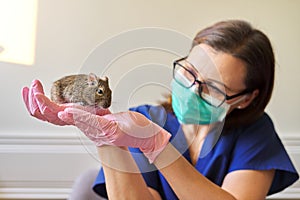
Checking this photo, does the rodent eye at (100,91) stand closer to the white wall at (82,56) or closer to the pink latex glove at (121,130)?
the pink latex glove at (121,130)

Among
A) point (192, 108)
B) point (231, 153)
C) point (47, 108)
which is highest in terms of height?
point (47, 108)

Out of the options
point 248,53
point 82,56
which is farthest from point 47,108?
point 82,56

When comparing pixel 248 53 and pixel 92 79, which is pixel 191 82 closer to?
pixel 248 53

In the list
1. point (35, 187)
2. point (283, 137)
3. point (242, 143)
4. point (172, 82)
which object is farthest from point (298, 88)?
point (35, 187)

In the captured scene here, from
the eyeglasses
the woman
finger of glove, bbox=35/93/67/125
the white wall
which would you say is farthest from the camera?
the white wall

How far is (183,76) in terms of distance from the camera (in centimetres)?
102

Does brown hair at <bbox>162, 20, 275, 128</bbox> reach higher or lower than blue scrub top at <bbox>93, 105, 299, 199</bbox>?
higher

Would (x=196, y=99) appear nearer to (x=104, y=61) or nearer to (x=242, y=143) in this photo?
(x=242, y=143)

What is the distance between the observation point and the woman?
35.8 inches

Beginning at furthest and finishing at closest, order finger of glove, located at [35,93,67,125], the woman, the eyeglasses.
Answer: the eyeglasses < the woman < finger of glove, located at [35,93,67,125]

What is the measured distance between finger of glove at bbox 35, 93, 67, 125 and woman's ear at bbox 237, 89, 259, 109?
563 mm

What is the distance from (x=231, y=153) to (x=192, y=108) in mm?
164

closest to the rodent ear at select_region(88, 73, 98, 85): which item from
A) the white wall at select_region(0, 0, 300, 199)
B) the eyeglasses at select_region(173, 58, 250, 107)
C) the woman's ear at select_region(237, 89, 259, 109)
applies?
the eyeglasses at select_region(173, 58, 250, 107)

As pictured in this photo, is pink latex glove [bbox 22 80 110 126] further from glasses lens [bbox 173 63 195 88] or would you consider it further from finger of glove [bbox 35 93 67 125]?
glasses lens [bbox 173 63 195 88]
